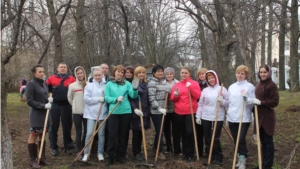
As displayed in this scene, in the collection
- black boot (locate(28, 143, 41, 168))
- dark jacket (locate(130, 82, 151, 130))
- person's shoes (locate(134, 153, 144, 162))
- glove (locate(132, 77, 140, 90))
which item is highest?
glove (locate(132, 77, 140, 90))

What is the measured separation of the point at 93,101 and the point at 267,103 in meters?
3.02

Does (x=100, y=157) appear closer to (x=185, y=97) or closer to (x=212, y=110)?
(x=185, y=97)

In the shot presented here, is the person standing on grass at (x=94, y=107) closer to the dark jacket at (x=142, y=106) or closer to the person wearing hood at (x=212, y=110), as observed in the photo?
the dark jacket at (x=142, y=106)

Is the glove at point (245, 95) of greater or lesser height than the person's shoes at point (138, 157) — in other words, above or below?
above

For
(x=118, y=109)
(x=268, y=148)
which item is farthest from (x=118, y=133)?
(x=268, y=148)

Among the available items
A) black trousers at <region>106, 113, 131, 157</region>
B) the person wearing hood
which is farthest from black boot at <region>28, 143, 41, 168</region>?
the person wearing hood

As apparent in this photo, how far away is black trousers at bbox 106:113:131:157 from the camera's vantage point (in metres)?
5.58

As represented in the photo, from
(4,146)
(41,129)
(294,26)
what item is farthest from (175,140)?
(294,26)

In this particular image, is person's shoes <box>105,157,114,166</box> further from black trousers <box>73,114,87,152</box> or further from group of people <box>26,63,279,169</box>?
black trousers <box>73,114,87,152</box>

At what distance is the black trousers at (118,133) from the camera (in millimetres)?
5582

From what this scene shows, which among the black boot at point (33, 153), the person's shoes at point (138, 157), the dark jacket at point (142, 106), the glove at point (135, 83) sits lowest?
the person's shoes at point (138, 157)

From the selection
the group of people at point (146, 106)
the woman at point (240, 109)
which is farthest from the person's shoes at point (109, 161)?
the woman at point (240, 109)

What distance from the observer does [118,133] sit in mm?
5742

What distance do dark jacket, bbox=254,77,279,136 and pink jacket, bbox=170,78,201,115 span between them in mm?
1092
